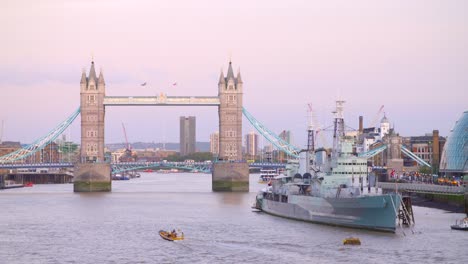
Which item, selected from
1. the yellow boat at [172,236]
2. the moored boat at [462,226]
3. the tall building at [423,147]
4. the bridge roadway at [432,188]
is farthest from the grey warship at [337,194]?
the tall building at [423,147]

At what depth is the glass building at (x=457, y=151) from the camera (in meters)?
97.4

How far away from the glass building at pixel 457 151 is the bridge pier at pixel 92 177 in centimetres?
3795

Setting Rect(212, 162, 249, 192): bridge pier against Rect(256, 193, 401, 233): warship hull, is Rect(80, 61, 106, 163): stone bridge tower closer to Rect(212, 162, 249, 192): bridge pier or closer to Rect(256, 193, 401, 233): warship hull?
Rect(212, 162, 249, 192): bridge pier

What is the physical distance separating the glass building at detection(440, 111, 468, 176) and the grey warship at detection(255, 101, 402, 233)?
2888 cm

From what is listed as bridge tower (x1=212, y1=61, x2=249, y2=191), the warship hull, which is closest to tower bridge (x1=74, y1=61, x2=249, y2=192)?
bridge tower (x1=212, y1=61, x2=249, y2=191)

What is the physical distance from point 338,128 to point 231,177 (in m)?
47.1

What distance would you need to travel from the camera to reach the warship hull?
54.4 meters

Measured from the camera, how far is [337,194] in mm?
59688

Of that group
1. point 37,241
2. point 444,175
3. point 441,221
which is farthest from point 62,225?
point 444,175

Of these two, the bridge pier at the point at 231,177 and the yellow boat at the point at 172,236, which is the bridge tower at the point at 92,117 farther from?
the yellow boat at the point at 172,236

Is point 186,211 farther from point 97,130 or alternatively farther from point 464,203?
point 97,130

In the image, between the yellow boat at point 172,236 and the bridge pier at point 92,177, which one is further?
the bridge pier at point 92,177

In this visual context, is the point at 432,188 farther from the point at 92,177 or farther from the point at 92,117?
the point at 92,117

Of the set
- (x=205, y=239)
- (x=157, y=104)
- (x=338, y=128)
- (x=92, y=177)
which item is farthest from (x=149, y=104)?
(x=205, y=239)
